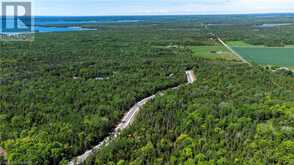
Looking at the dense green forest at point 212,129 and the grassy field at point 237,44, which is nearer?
the dense green forest at point 212,129

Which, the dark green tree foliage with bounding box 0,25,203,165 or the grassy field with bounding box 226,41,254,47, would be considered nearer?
the dark green tree foliage with bounding box 0,25,203,165

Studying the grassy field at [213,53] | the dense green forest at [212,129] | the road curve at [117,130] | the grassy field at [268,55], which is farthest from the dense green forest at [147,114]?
the grassy field at [213,53]

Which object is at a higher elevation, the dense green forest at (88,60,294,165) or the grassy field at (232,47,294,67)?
the grassy field at (232,47,294,67)

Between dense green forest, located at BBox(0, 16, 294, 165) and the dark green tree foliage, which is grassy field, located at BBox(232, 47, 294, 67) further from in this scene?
dense green forest, located at BBox(0, 16, 294, 165)

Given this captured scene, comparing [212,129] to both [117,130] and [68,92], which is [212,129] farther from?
[68,92]

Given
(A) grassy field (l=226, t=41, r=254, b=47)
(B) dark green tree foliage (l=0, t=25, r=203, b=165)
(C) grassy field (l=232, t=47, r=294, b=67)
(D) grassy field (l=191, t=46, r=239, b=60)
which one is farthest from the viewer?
(A) grassy field (l=226, t=41, r=254, b=47)

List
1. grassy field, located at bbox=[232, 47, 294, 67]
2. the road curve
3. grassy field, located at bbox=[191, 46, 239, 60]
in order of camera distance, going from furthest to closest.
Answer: grassy field, located at bbox=[191, 46, 239, 60], grassy field, located at bbox=[232, 47, 294, 67], the road curve

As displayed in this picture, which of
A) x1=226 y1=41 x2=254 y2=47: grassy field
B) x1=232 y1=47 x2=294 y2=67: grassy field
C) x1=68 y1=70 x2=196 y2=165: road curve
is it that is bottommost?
x1=68 y1=70 x2=196 y2=165: road curve

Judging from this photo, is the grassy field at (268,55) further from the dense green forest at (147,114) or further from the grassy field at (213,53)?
the dense green forest at (147,114)

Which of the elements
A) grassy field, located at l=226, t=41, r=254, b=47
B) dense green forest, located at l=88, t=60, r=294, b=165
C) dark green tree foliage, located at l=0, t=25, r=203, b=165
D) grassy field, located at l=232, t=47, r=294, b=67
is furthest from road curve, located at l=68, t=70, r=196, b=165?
grassy field, located at l=226, t=41, r=254, b=47
